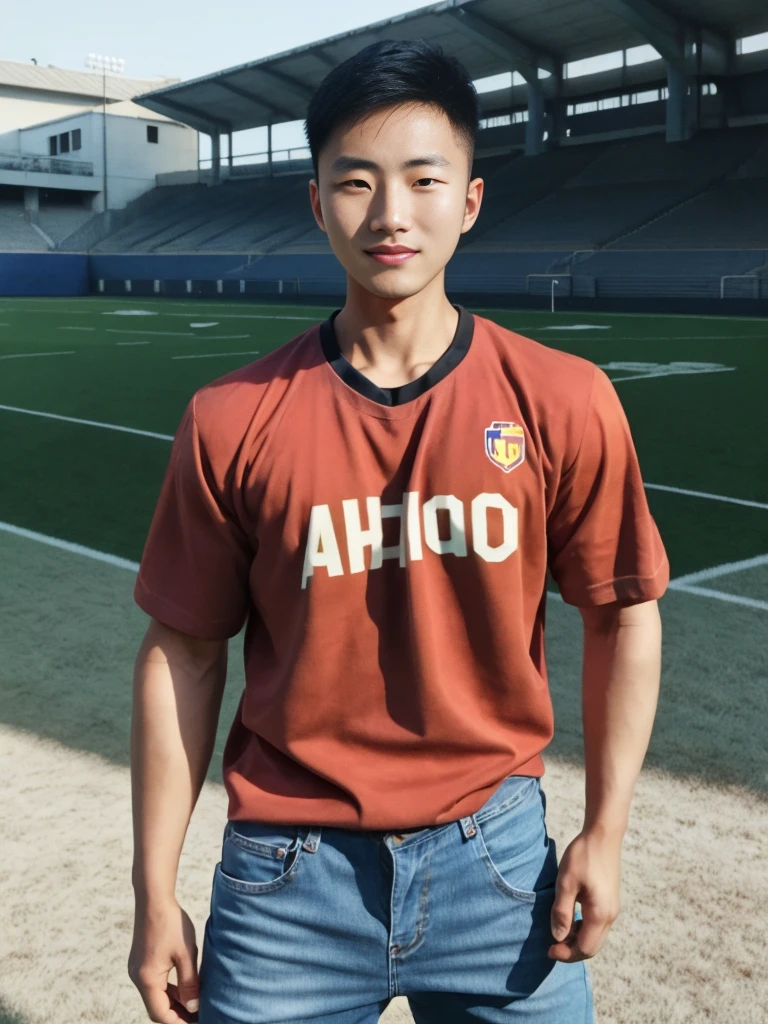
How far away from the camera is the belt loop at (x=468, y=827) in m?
1.68

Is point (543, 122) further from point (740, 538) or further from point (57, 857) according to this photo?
point (57, 857)

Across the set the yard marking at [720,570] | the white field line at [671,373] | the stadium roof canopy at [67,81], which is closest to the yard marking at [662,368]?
the white field line at [671,373]

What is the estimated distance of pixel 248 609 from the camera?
184 cm

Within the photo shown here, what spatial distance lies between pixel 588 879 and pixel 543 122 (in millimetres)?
46775

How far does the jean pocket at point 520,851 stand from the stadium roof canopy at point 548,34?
3850 centimetres

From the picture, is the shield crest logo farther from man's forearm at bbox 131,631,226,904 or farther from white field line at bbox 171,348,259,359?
white field line at bbox 171,348,259,359

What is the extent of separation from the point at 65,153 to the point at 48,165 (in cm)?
341

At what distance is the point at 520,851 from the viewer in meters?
1.72

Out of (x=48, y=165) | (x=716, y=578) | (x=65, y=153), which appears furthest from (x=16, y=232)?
(x=716, y=578)

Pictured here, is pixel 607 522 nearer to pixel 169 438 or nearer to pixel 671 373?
pixel 169 438

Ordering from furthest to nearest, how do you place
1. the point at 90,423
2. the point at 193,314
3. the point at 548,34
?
1. the point at 548,34
2. the point at 193,314
3. the point at 90,423

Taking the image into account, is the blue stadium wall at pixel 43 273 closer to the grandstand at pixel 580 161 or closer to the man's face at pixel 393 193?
the grandstand at pixel 580 161

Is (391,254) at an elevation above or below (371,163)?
below

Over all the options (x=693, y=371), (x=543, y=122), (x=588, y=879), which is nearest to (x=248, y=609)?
(x=588, y=879)
